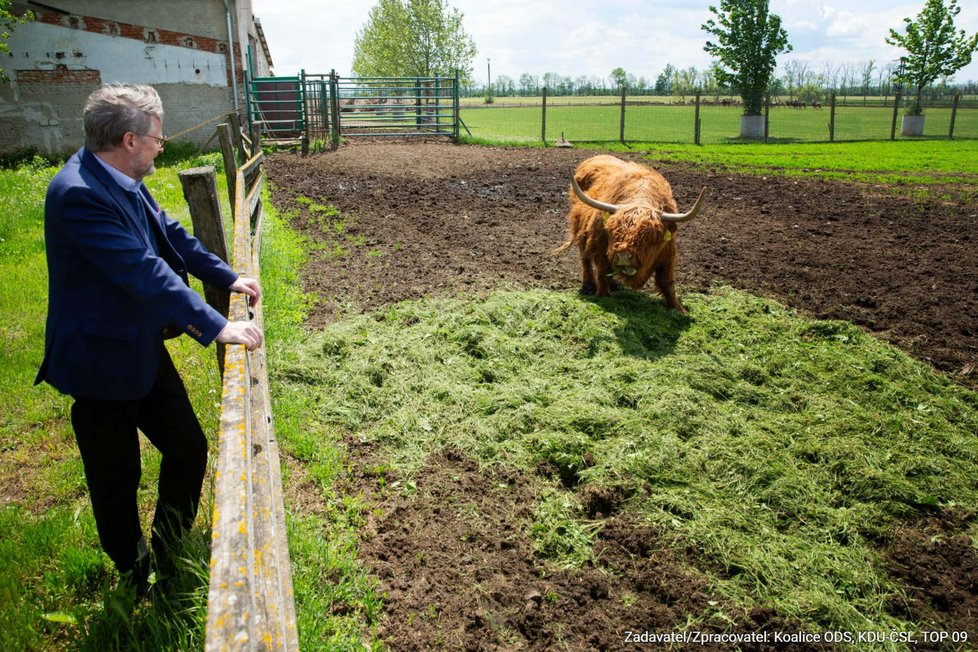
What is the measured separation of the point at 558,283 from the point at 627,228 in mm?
1420

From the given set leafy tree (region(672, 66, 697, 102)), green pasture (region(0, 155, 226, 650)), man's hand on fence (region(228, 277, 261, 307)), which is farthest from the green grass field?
leafy tree (region(672, 66, 697, 102))

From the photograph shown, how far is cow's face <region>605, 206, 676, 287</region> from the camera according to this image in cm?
597

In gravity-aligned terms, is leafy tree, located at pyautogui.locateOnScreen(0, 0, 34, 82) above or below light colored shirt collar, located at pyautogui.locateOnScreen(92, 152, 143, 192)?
above

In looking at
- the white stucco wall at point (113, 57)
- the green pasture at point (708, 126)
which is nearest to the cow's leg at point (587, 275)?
the white stucco wall at point (113, 57)

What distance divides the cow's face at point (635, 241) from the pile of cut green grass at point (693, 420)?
1.53 ft

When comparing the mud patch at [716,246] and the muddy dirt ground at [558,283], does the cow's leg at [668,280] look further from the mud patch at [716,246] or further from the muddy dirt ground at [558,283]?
the muddy dirt ground at [558,283]

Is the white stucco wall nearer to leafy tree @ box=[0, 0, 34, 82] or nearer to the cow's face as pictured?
leafy tree @ box=[0, 0, 34, 82]

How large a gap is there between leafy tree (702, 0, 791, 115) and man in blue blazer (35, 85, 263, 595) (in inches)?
1160

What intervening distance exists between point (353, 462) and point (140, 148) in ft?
7.47

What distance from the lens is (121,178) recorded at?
2.47 metres

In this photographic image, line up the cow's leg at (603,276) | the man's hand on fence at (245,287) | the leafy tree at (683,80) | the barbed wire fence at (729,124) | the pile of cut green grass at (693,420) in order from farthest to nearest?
the leafy tree at (683,80) < the barbed wire fence at (729,124) < the cow's leg at (603,276) < the pile of cut green grass at (693,420) < the man's hand on fence at (245,287)

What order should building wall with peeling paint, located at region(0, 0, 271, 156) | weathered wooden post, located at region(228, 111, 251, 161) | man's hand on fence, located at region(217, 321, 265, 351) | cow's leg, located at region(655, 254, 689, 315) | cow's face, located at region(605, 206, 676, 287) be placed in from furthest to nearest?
building wall with peeling paint, located at region(0, 0, 271, 156), weathered wooden post, located at region(228, 111, 251, 161), cow's leg, located at region(655, 254, 689, 315), cow's face, located at region(605, 206, 676, 287), man's hand on fence, located at region(217, 321, 265, 351)

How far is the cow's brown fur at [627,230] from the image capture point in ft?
19.8

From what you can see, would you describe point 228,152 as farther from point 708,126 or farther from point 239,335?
point 708,126
